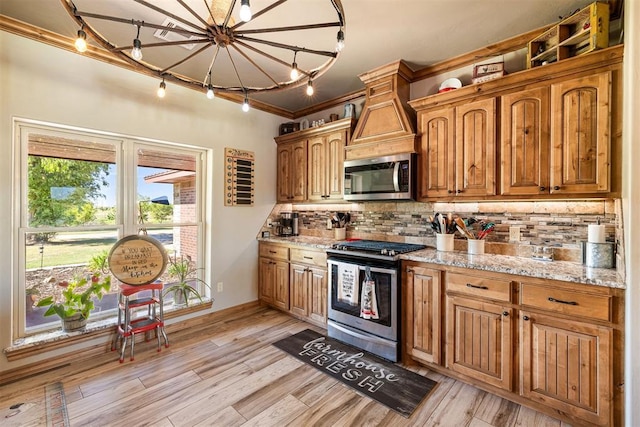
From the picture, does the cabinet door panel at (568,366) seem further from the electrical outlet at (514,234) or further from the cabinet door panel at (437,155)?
the cabinet door panel at (437,155)

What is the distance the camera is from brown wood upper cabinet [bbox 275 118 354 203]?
3.48 metres

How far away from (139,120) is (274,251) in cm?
207

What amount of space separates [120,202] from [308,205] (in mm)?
2226

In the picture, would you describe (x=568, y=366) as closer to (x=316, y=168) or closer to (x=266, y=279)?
(x=316, y=168)

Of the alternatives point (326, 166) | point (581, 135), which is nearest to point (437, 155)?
point (581, 135)

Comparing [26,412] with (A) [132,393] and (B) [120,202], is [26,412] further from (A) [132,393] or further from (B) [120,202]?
(B) [120,202]

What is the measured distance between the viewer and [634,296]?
1.47 m

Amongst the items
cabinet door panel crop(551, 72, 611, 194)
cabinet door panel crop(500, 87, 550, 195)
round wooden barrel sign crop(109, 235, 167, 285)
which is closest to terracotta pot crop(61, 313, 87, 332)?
round wooden barrel sign crop(109, 235, 167, 285)

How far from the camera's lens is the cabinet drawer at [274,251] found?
11.9 feet

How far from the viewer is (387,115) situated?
→ 297 cm

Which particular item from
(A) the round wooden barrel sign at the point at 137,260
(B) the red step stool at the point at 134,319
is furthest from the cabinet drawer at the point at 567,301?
(B) the red step stool at the point at 134,319

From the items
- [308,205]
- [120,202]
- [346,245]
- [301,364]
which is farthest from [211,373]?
[308,205]

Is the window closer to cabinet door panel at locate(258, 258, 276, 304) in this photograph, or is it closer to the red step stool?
the red step stool

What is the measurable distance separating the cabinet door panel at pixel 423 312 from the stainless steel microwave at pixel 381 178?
2.47 ft
